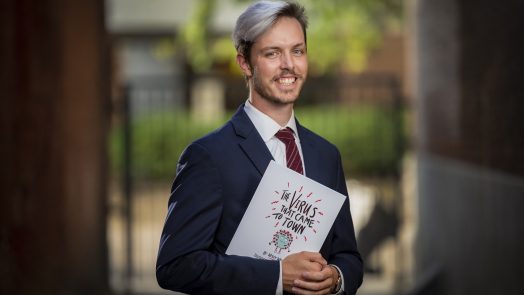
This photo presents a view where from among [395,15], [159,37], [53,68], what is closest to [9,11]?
[53,68]

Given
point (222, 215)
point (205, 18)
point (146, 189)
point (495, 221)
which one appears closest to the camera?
point (222, 215)

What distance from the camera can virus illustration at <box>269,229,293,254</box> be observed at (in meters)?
2.61

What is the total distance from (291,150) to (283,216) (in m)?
0.21

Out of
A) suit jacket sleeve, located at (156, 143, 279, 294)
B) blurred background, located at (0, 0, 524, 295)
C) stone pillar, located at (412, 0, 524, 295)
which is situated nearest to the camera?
suit jacket sleeve, located at (156, 143, 279, 294)

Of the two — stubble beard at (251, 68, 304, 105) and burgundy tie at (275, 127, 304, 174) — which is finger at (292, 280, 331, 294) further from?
stubble beard at (251, 68, 304, 105)

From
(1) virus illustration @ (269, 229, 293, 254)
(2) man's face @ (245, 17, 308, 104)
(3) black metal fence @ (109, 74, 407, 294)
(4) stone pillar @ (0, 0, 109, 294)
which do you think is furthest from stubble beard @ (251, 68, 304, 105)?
(3) black metal fence @ (109, 74, 407, 294)

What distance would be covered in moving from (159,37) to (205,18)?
9.57 metres

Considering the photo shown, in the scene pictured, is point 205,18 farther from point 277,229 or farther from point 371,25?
point 277,229

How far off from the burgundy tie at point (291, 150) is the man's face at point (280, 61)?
4.0 inches

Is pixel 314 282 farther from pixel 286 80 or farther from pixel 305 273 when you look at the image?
pixel 286 80

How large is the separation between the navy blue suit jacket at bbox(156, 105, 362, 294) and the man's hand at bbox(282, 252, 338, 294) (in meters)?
0.03

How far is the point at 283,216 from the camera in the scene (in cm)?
260

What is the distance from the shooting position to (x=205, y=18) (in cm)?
1622

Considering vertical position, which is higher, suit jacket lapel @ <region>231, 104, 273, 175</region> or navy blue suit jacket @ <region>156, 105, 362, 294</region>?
suit jacket lapel @ <region>231, 104, 273, 175</region>
